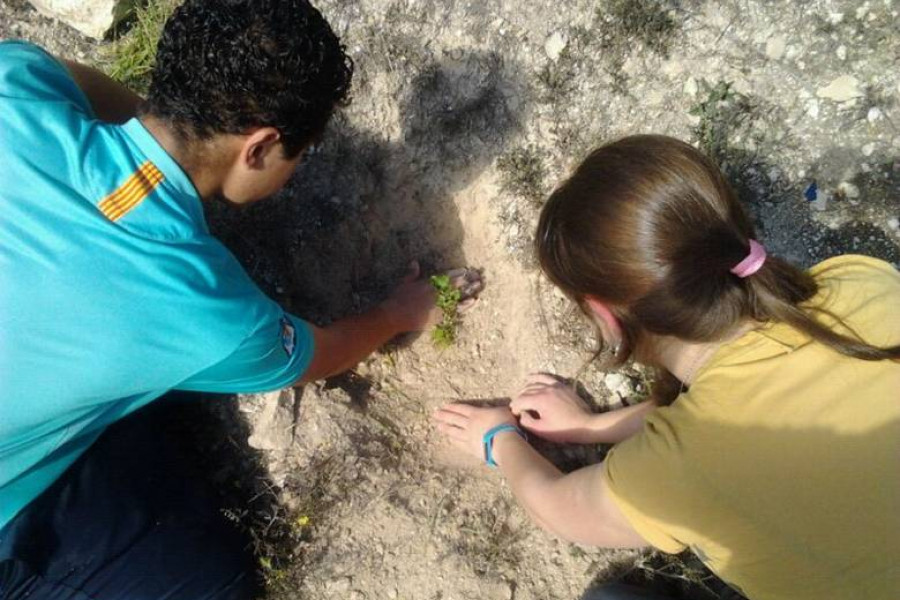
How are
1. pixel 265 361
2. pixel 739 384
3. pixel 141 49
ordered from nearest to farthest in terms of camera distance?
pixel 739 384 → pixel 265 361 → pixel 141 49

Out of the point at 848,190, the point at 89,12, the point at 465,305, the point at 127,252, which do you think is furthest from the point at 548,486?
the point at 89,12

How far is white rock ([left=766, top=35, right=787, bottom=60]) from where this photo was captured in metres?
2.76

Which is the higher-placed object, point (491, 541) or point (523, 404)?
point (523, 404)

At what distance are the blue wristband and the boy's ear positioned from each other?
131cm

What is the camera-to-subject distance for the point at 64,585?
233 centimetres

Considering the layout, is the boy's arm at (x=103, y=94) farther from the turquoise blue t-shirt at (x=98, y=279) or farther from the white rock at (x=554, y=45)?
the white rock at (x=554, y=45)

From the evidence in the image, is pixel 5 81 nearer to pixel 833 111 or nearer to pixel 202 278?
pixel 202 278

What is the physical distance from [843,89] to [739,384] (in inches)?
65.5

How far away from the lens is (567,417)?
8.65ft

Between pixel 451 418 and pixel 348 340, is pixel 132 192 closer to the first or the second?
pixel 348 340

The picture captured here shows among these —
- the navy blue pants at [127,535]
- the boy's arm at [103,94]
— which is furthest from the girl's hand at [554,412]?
the boy's arm at [103,94]

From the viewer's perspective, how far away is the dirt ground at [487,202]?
2.64m

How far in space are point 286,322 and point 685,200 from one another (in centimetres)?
127

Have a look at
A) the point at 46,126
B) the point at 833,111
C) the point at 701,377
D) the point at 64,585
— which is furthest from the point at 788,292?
the point at 64,585
